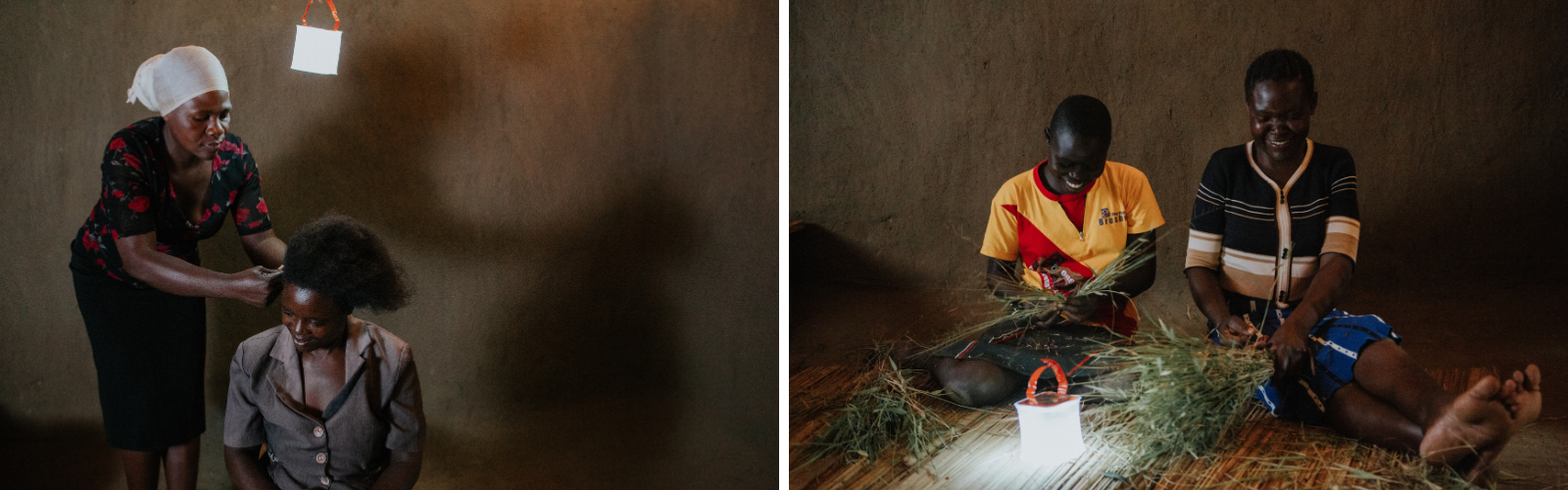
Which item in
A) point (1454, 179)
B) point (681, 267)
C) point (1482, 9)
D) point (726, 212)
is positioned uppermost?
point (1482, 9)

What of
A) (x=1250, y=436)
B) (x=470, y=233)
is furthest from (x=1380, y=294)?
(x=470, y=233)

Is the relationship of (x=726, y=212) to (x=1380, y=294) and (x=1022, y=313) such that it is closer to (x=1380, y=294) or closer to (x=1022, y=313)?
(x=1022, y=313)

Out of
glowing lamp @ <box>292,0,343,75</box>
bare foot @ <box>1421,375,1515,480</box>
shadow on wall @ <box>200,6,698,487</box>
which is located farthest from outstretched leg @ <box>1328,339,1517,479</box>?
glowing lamp @ <box>292,0,343,75</box>

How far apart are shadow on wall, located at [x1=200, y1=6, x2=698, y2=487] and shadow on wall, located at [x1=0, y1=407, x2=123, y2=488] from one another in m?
0.29

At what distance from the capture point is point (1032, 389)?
1.83 meters

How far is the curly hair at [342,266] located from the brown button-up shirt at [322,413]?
0.11 metres

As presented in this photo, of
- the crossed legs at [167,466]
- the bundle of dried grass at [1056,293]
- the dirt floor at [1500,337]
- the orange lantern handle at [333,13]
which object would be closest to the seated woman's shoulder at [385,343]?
the crossed legs at [167,466]

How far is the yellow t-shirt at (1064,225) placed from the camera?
5.77 ft

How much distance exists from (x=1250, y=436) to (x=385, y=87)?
6.96 feet

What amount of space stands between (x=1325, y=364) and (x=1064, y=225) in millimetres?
540

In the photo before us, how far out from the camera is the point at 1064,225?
182 cm

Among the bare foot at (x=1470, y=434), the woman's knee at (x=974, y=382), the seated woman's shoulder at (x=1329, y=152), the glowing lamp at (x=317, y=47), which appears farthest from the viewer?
the glowing lamp at (x=317, y=47)

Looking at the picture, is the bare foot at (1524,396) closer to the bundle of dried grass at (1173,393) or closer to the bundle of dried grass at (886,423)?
the bundle of dried grass at (1173,393)

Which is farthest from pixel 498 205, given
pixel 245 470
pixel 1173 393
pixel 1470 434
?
pixel 1470 434
